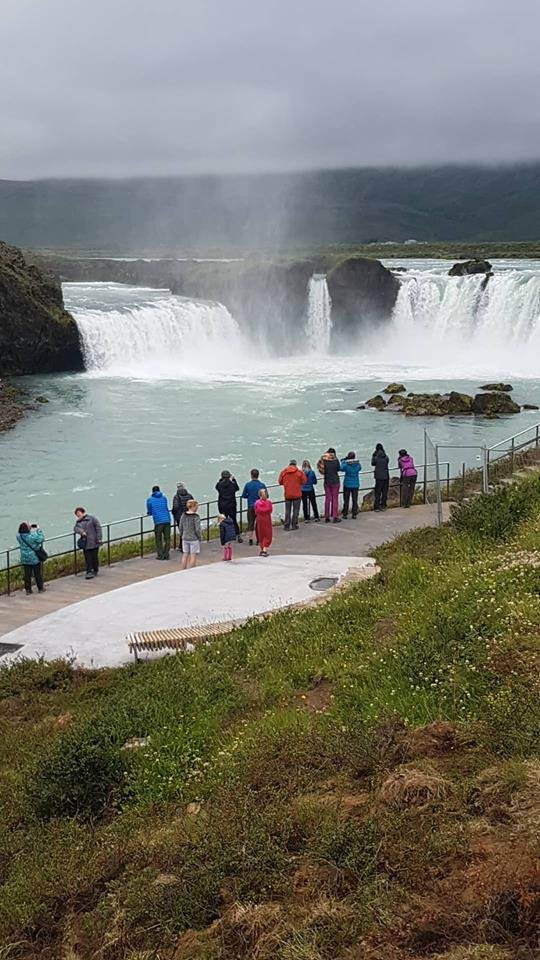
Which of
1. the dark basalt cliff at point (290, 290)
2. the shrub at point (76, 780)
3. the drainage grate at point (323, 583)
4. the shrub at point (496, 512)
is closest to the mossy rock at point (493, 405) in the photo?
the shrub at point (496, 512)

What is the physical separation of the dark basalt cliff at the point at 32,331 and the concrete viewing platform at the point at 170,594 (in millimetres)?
35724

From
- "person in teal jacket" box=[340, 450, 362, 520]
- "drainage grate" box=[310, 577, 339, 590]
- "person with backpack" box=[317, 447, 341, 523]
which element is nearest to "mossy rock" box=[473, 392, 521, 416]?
"person in teal jacket" box=[340, 450, 362, 520]

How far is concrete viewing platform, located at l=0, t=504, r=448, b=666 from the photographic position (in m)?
10.3

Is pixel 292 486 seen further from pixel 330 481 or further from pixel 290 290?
pixel 290 290

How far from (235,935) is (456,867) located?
3.67ft

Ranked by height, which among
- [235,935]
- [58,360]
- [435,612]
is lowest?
[235,935]

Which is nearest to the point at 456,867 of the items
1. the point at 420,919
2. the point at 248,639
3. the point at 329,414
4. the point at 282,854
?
the point at 420,919

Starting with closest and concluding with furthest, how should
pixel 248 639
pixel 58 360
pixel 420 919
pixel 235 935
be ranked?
pixel 420 919 < pixel 235 935 < pixel 248 639 < pixel 58 360

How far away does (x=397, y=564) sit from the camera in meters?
10.6

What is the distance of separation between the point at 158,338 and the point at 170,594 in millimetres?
41068

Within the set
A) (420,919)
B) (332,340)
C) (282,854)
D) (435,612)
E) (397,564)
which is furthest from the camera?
(332,340)

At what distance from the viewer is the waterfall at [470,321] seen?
2045 inches

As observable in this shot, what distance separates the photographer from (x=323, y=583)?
11.5 m

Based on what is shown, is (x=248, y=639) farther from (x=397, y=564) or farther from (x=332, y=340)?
(x=332, y=340)
